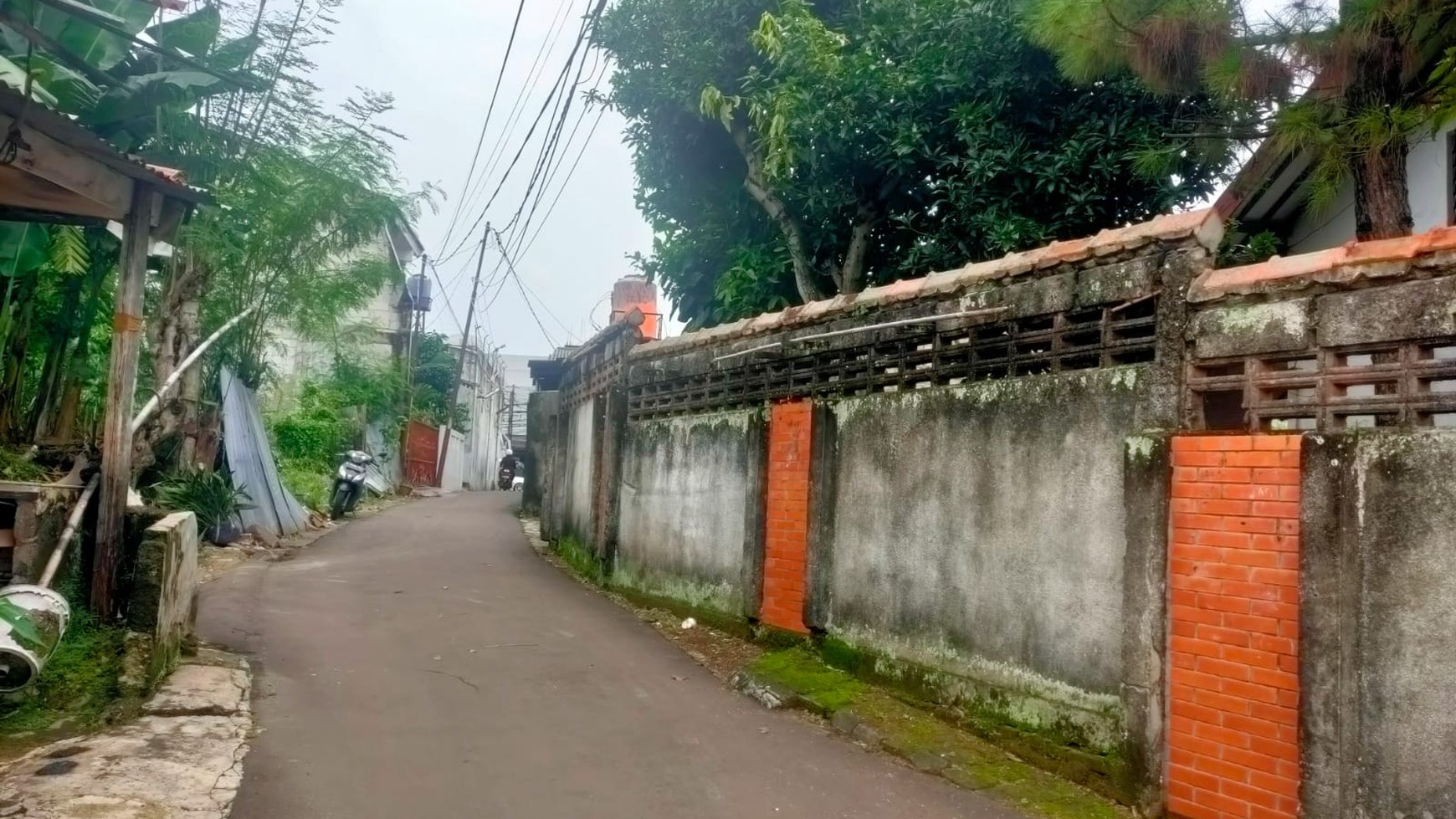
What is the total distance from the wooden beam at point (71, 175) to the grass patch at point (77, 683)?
2313 mm

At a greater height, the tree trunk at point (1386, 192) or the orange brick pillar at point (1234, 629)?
the tree trunk at point (1386, 192)

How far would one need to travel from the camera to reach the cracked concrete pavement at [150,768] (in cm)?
370

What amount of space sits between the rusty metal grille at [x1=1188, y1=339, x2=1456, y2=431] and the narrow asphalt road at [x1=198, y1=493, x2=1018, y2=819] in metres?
2.05

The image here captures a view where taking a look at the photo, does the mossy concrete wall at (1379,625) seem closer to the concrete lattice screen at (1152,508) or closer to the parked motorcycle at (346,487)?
the concrete lattice screen at (1152,508)

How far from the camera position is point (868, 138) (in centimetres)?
949

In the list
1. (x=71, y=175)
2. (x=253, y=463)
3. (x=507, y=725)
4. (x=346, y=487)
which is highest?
(x=71, y=175)

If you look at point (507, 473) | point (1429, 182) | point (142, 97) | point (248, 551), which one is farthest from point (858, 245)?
point (507, 473)

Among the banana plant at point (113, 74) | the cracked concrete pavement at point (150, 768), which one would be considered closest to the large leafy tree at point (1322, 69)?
the banana plant at point (113, 74)

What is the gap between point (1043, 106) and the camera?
29.4 ft

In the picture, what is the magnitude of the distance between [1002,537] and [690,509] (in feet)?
12.0

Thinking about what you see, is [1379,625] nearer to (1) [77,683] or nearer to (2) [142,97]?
(1) [77,683]

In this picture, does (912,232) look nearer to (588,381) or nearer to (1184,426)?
(588,381)

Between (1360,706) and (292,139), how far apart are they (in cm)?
1069

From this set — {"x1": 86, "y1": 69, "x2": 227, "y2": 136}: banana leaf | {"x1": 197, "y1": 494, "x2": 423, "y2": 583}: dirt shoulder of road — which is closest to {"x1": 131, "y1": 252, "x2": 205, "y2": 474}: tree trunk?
{"x1": 197, "y1": 494, "x2": 423, "y2": 583}: dirt shoulder of road
